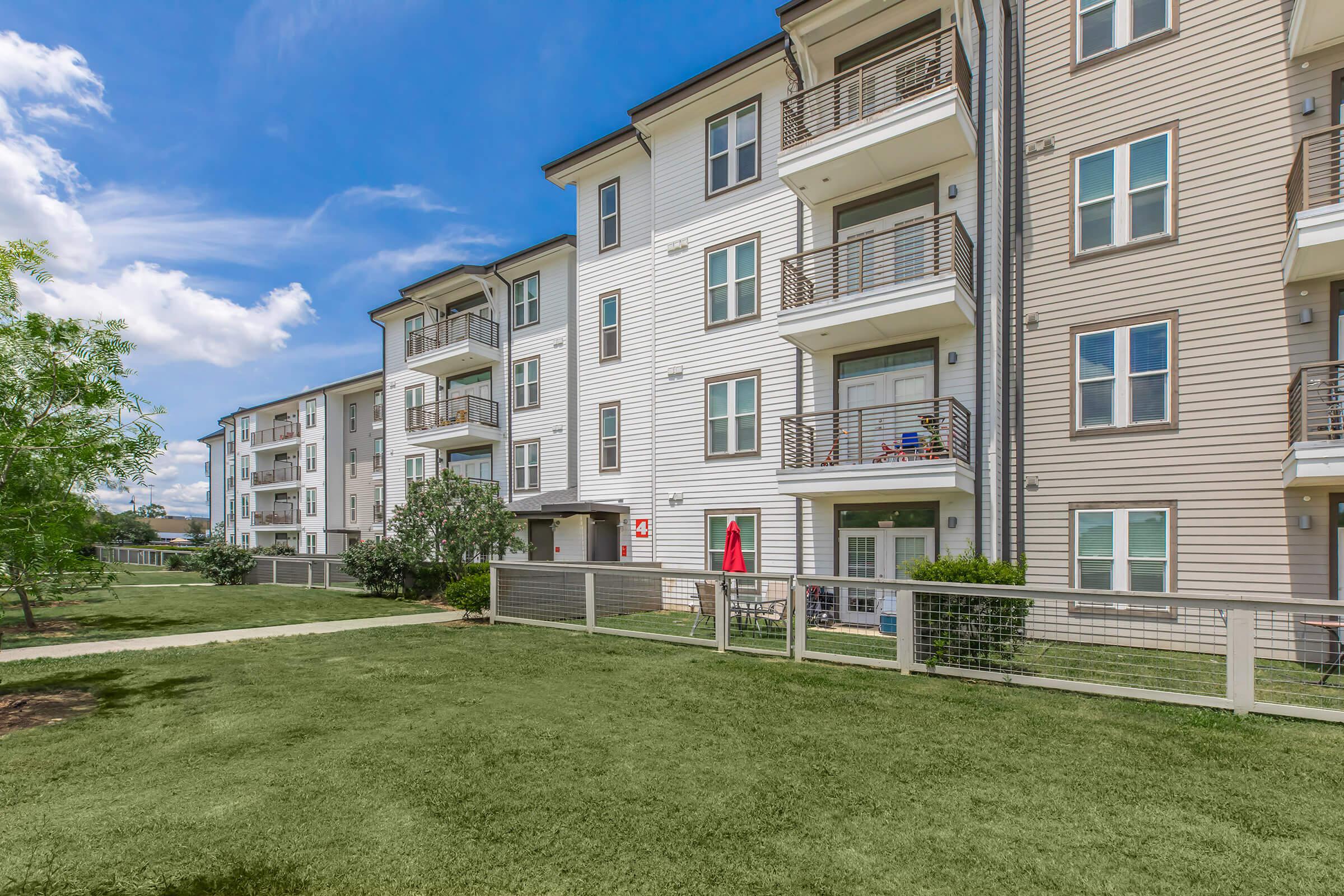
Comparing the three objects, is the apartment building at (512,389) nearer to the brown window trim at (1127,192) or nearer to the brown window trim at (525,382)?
the brown window trim at (525,382)

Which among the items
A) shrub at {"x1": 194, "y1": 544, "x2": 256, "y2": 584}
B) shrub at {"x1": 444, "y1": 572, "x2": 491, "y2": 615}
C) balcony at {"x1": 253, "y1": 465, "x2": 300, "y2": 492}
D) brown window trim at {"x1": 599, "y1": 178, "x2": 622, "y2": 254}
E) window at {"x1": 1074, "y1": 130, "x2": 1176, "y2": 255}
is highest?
brown window trim at {"x1": 599, "y1": 178, "x2": 622, "y2": 254}

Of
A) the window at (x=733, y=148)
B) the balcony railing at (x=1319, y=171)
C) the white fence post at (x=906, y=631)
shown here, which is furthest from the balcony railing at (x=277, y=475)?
the balcony railing at (x=1319, y=171)

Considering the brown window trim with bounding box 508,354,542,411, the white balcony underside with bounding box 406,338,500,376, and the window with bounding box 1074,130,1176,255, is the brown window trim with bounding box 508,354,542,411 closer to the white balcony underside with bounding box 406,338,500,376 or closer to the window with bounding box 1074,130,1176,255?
the white balcony underside with bounding box 406,338,500,376

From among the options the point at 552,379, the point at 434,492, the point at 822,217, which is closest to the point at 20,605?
the point at 434,492

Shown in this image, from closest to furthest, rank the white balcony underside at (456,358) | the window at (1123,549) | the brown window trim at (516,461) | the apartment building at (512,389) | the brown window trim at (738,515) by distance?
1. the window at (1123,549)
2. the brown window trim at (738,515)
3. the apartment building at (512,389)
4. the brown window trim at (516,461)
5. the white balcony underside at (456,358)

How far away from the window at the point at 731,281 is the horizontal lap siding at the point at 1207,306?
629 centimetres

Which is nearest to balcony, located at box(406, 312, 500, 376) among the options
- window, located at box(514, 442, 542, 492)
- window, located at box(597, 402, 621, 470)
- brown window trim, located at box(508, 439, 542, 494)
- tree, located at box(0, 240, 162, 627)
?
brown window trim, located at box(508, 439, 542, 494)

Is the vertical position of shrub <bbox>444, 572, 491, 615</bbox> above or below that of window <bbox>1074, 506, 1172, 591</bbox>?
below

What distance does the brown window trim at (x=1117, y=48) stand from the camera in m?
11.2

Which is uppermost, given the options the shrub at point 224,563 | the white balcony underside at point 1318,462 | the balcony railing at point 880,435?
the balcony railing at point 880,435

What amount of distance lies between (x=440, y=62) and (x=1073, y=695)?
16.5 m

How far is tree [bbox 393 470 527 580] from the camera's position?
1630cm

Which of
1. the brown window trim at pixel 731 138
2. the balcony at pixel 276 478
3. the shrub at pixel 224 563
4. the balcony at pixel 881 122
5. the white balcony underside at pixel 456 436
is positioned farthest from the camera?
the balcony at pixel 276 478

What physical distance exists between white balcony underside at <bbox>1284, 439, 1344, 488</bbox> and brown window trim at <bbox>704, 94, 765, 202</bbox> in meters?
11.7
